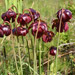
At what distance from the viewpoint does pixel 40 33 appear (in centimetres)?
83

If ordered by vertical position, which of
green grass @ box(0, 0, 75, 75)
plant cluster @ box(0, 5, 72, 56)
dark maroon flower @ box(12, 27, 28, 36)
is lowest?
green grass @ box(0, 0, 75, 75)

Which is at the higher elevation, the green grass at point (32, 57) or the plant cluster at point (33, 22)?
the plant cluster at point (33, 22)

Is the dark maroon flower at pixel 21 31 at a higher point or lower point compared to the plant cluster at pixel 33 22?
lower

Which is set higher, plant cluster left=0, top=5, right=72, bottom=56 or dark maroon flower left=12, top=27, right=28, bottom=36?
plant cluster left=0, top=5, right=72, bottom=56

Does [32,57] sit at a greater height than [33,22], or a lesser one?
lesser

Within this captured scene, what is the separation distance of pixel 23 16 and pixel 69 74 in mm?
1166

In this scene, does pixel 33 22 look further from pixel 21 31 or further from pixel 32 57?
pixel 32 57

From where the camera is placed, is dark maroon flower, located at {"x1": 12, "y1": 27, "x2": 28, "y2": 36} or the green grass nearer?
dark maroon flower, located at {"x1": 12, "y1": 27, "x2": 28, "y2": 36}

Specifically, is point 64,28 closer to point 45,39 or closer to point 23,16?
point 45,39

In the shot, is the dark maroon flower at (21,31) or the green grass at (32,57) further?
the green grass at (32,57)

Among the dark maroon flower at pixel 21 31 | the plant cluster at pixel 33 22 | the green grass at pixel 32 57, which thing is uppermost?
the plant cluster at pixel 33 22

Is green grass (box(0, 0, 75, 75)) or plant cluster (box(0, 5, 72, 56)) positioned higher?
plant cluster (box(0, 5, 72, 56))

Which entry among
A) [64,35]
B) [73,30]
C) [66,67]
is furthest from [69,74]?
[73,30]

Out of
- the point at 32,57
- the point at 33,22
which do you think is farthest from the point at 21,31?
the point at 32,57
